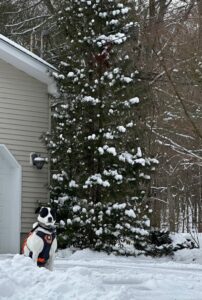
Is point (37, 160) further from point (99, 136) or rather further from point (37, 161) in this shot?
point (99, 136)

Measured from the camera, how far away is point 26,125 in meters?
15.3

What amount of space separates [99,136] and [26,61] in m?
2.52

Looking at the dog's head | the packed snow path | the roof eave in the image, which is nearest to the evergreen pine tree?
the roof eave

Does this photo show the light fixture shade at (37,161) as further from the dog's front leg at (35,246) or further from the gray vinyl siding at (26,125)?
Result: the dog's front leg at (35,246)

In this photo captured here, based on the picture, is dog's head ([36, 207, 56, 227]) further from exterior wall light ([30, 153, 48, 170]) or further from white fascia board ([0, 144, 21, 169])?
exterior wall light ([30, 153, 48, 170])

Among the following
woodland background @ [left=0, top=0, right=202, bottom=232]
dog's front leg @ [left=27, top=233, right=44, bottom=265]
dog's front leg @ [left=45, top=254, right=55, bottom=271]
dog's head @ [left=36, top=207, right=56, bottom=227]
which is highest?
woodland background @ [left=0, top=0, right=202, bottom=232]

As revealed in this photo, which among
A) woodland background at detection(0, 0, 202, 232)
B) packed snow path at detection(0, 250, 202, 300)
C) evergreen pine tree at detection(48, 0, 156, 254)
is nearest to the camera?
packed snow path at detection(0, 250, 202, 300)

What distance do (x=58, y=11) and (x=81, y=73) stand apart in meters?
2.15

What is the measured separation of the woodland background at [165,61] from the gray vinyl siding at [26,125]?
2.09 m

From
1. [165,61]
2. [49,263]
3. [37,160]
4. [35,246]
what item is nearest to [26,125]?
[37,160]

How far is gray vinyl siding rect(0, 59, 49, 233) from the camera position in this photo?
49.3 feet

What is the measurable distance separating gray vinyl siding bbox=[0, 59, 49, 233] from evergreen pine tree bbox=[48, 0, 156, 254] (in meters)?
0.38

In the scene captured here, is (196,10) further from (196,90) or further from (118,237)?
(118,237)

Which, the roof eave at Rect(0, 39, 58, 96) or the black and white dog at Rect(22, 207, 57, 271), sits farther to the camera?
the roof eave at Rect(0, 39, 58, 96)
